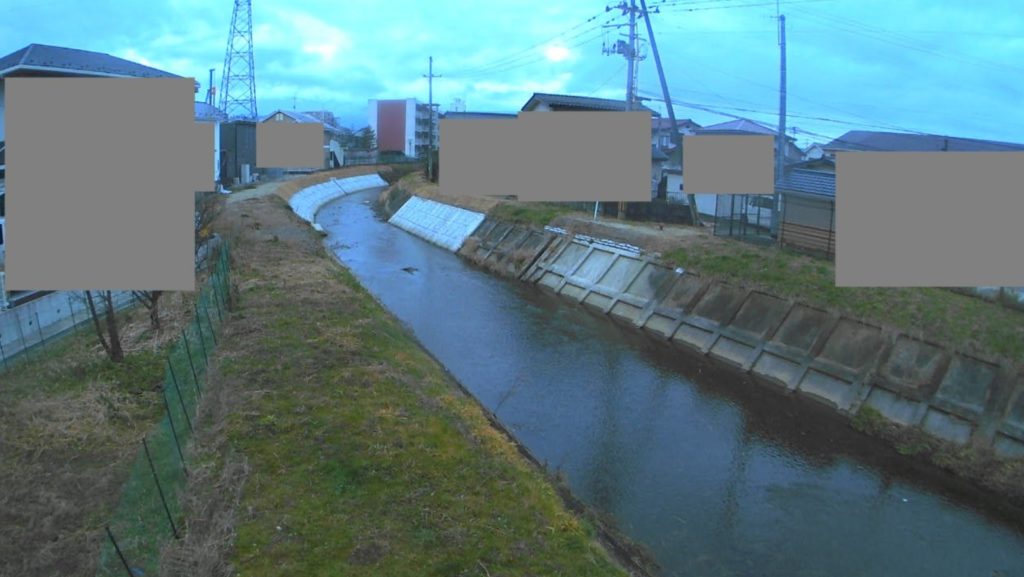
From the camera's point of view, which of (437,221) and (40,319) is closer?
(40,319)

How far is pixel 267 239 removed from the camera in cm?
1691

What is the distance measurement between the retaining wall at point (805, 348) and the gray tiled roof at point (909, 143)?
7.98m

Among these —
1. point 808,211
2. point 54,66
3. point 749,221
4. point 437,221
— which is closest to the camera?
point 54,66

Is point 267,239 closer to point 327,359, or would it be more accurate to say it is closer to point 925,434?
point 327,359

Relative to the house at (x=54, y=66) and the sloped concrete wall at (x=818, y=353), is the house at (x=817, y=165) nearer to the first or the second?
the sloped concrete wall at (x=818, y=353)

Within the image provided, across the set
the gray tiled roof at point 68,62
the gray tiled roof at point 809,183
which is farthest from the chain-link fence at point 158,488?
the gray tiled roof at point 809,183

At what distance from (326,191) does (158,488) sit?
31306 mm

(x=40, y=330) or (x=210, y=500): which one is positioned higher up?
(x=40, y=330)

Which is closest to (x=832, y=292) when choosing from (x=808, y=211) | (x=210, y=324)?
(x=808, y=211)

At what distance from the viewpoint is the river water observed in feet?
21.8

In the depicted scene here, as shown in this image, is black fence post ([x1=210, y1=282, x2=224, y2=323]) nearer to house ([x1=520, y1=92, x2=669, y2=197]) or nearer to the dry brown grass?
the dry brown grass

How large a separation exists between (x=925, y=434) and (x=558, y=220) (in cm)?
1174

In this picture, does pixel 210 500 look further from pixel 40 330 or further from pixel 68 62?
pixel 68 62

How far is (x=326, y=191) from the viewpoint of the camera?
3503 centimetres
